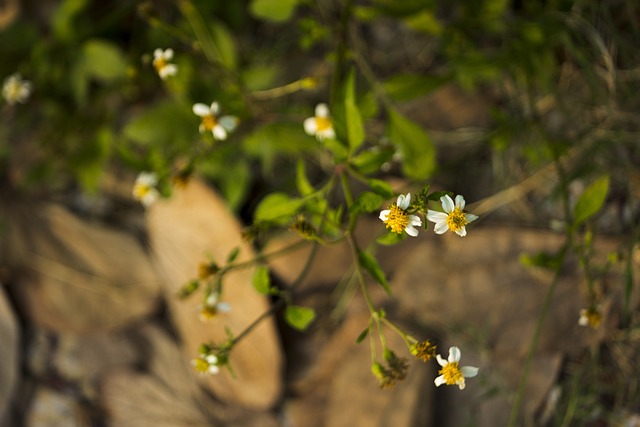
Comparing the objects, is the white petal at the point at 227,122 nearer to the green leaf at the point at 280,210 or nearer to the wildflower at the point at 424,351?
the green leaf at the point at 280,210

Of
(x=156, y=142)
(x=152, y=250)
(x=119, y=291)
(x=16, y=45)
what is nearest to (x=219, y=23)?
(x=156, y=142)

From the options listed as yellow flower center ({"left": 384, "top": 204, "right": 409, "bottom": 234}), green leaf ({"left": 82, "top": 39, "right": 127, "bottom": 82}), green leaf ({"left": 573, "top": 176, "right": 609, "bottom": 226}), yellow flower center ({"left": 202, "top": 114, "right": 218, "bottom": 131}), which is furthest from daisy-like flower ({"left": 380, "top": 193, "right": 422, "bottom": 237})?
green leaf ({"left": 82, "top": 39, "right": 127, "bottom": 82})

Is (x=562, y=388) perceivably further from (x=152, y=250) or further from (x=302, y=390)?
(x=152, y=250)

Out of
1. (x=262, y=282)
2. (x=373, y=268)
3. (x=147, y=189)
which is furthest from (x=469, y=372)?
(x=147, y=189)

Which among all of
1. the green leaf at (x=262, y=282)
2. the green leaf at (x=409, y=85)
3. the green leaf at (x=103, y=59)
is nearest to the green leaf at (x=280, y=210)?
the green leaf at (x=262, y=282)

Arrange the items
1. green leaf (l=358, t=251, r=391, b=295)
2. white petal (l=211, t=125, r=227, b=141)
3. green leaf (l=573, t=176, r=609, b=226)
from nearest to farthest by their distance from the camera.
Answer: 1. green leaf (l=358, t=251, r=391, b=295)
2. green leaf (l=573, t=176, r=609, b=226)
3. white petal (l=211, t=125, r=227, b=141)

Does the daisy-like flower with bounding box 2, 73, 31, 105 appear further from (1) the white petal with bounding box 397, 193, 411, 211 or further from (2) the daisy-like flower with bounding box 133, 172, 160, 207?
(1) the white petal with bounding box 397, 193, 411, 211
